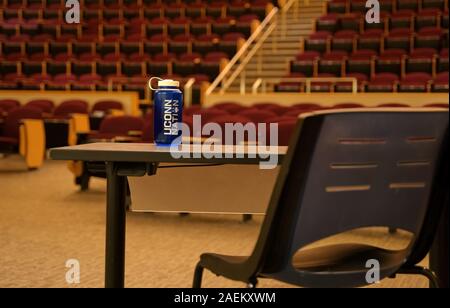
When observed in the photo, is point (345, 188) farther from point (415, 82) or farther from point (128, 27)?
point (128, 27)

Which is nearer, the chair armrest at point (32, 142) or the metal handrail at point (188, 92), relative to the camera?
the chair armrest at point (32, 142)

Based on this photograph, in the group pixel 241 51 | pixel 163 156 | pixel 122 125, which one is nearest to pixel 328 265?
pixel 163 156

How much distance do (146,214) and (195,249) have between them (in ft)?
3.85

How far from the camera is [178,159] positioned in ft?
4.80

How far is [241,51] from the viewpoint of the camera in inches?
465

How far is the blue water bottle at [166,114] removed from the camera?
1804 millimetres

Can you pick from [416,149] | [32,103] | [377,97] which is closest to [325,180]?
[416,149]

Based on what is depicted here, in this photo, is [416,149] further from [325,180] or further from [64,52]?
[64,52]

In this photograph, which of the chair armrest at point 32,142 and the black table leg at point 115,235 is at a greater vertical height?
the black table leg at point 115,235

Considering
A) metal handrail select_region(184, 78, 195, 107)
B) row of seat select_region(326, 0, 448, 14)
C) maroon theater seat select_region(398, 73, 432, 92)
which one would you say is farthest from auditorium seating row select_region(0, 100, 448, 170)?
row of seat select_region(326, 0, 448, 14)

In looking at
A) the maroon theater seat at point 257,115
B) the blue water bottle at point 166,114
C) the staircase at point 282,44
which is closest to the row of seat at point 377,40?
the staircase at point 282,44

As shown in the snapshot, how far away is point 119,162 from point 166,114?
29 cm

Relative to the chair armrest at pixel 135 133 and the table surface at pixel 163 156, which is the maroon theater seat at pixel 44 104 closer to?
the chair armrest at pixel 135 133

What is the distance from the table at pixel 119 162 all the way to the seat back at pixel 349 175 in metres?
0.21
